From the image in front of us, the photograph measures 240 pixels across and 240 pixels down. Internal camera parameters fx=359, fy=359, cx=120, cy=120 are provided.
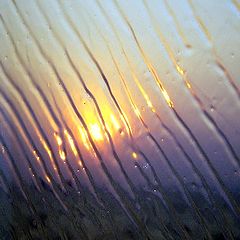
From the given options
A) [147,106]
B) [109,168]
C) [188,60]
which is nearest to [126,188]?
[109,168]

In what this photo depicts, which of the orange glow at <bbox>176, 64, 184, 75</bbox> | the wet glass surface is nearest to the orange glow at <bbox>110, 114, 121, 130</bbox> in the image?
the wet glass surface

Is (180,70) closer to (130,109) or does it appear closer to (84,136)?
(130,109)

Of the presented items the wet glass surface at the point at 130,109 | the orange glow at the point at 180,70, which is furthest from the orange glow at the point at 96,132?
the orange glow at the point at 180,70

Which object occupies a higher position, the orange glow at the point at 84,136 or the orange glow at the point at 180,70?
the orange glow at the point at 180,70

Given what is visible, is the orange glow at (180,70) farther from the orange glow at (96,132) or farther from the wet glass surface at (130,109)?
the orange glow at (96,132)

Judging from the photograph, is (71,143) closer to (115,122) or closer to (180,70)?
(115,122)

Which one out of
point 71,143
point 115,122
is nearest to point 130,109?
point 115,122

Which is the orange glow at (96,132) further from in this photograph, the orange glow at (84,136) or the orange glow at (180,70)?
the orange glow at (180,70)

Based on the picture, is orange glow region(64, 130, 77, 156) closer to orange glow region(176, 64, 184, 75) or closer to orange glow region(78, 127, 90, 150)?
orange glow region(78, 127, 90, 150)

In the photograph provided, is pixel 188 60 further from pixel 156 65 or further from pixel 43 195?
pixel 43 195
